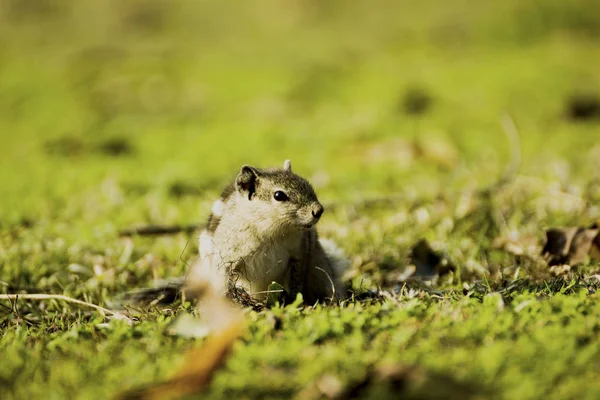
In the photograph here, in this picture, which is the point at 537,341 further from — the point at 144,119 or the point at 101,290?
the point at 144,119

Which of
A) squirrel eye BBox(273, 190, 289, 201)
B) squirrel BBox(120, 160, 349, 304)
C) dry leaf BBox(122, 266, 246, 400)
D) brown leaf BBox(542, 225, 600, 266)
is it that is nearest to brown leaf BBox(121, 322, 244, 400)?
dry leaf BBox(122, 266, 246, 400)

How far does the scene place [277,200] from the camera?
4.04 metres

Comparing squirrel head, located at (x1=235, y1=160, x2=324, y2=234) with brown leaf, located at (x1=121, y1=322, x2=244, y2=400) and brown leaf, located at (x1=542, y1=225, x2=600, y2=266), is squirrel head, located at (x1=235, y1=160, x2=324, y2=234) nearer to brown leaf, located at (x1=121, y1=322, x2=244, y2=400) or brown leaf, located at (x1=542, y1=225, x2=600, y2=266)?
brown leaf, located at (x1=121, y1=322, x2=244, y2=400)

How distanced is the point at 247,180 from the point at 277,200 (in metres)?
0.23

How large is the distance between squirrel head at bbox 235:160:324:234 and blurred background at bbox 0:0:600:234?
208 cm

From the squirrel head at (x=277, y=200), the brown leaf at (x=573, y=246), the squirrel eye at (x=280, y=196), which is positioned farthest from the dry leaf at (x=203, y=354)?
the brown leaf at (x=573, y=246)

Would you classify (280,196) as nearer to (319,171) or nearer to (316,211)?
(316,211)

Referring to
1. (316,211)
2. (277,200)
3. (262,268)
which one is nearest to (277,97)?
(277,200)

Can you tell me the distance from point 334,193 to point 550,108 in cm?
489

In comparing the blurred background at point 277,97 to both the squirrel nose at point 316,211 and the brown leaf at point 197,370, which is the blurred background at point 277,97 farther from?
the brown leaf at point 197,370

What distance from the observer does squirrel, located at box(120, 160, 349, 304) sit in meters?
3.90

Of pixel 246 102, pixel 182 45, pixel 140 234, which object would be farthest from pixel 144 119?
pixel 140 234

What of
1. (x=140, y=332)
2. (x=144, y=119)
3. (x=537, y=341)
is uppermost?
(x=537, y=341)

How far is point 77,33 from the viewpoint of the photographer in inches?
679
